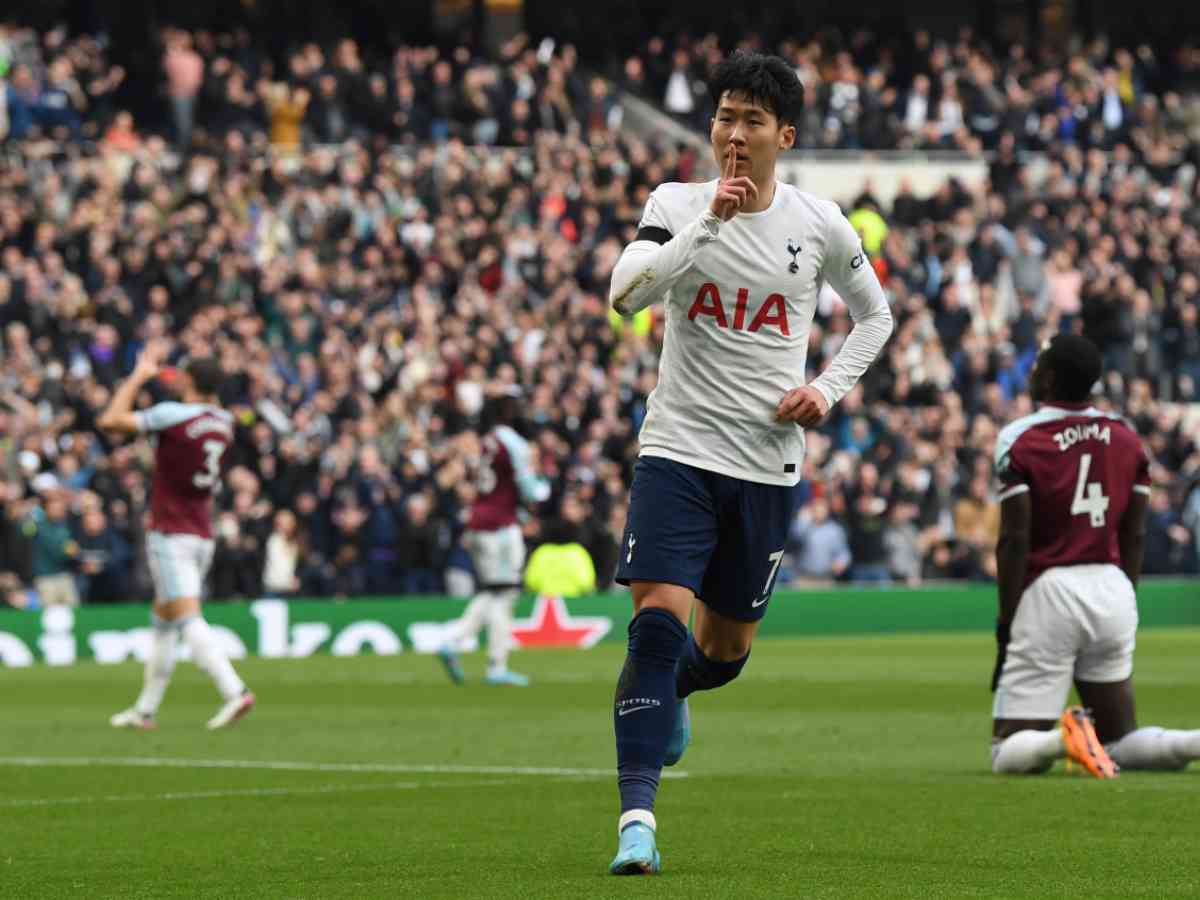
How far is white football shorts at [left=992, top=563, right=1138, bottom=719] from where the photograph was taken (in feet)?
37.3

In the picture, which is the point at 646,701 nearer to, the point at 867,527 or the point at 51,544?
the point at 51,544

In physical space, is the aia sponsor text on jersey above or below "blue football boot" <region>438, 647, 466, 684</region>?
above

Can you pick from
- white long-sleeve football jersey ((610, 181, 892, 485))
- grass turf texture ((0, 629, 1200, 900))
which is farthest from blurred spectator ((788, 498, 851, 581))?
white long-sleeve football jersey ((610, 181, 892, 485))

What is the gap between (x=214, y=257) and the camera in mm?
29031

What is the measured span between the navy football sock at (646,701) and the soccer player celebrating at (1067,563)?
3.70m

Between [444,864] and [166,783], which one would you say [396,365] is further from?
[444,864]

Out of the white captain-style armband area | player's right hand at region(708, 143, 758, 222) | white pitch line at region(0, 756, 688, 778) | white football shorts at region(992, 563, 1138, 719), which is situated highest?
player's right hand at region(708, 143, 758, 222)

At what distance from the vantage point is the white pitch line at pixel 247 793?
11.1 m

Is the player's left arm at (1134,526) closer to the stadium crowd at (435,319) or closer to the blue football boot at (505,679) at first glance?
the blue football boot at (505,679)

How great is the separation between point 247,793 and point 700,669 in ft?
10.3

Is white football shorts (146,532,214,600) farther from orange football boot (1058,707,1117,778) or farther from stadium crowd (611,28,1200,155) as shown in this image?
stadium crowd (611,28,1200,155)

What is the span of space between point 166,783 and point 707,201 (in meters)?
5.23

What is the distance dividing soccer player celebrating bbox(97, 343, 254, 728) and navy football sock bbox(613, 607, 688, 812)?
856 centimetres

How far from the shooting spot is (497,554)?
69.9 feet
